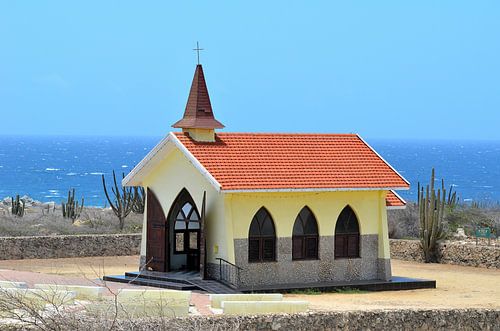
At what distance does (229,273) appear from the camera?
3102cm

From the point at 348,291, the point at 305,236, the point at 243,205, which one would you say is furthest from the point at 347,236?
the point at 243,205

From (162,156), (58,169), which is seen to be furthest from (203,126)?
(58,169)

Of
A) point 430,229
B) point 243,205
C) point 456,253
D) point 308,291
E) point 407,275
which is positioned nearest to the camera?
point 243,205

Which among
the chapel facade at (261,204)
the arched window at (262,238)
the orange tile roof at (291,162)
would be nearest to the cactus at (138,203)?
the chapel facade at (261,204)

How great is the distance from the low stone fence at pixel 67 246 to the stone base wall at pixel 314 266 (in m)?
10.9

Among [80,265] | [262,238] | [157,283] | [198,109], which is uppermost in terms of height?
[198,109]

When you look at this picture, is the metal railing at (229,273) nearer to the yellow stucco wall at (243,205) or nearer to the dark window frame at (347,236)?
the yellow stucco wall at (243,205)

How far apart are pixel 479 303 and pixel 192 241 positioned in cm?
934

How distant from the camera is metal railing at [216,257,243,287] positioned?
30.8 m

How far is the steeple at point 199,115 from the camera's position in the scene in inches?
1283

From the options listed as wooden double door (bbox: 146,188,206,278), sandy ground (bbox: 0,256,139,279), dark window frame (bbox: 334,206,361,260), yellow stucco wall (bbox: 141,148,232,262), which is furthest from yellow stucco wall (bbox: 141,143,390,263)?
sandy ground (bbox: 0,256,139,279)

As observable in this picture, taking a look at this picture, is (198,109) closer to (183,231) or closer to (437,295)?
(183,231)

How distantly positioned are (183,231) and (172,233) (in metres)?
0.35

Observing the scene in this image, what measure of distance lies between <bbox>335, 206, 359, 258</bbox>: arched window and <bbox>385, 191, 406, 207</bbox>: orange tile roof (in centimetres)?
174
